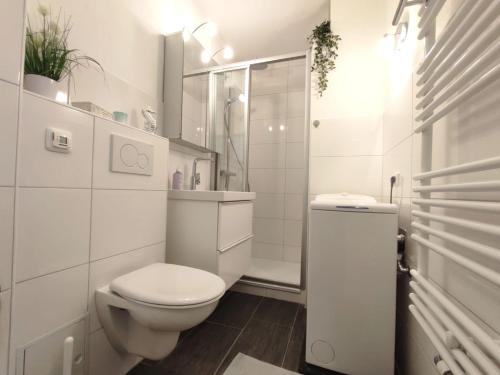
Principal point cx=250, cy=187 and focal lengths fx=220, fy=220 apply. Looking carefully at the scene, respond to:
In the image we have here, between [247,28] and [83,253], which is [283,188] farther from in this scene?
[83,253]

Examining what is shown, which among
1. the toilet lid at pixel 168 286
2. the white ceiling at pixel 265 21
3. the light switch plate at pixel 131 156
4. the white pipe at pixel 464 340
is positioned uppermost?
the white ceiling at pixel 265 21

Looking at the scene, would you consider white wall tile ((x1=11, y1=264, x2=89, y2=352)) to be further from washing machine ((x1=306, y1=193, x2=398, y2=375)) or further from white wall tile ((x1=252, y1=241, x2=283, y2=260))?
white wall tile ((x1=252, y1=241, x2=283, y2=260))

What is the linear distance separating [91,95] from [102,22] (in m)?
0.42

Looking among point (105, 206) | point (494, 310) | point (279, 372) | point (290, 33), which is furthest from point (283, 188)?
point (494, 310)

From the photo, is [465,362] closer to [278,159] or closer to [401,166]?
[401,166]

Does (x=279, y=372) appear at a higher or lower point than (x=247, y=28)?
lower

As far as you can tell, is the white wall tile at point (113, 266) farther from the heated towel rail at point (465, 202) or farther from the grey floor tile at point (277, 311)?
the heated towel rail at point (465, 202)

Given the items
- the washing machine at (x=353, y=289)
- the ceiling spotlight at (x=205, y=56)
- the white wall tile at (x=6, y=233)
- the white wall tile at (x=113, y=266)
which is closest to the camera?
the white wall tile at (x=6, y=233)

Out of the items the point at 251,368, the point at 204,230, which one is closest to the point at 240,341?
the point at 251,368

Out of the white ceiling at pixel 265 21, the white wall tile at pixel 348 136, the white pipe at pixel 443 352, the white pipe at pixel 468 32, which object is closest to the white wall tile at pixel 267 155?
the white wall tile at pixel 348 136

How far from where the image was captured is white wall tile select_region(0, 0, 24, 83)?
587 millimetres

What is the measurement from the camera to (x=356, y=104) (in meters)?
1.73

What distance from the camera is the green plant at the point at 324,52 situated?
177cm

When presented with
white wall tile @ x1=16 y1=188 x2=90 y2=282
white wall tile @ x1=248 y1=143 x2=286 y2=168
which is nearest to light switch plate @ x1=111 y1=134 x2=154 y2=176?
white wall tile @ x1=16 y1=188 x2=90 y2=282
